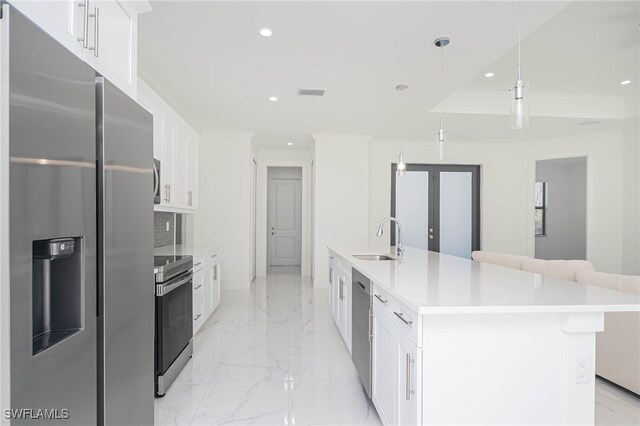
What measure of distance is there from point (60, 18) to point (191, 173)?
2715mm

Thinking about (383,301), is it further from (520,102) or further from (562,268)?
(562,268)

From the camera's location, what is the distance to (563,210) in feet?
25.5

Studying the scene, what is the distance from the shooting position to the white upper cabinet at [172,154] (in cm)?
266

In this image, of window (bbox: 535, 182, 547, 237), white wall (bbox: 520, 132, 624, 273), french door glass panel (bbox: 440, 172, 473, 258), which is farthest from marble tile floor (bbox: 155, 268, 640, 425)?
window (bbox: 535, 182, 547, 237)

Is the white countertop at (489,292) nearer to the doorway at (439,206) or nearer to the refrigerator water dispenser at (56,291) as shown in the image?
the refrigerator water dispenser at (56,291)

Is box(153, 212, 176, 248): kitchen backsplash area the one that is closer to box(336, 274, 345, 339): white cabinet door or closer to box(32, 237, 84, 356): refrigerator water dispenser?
box(336, 274, 345, 339): white cabinet door

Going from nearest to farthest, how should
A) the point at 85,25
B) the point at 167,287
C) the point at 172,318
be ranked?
the point at 85,25
the point at 167,287
the point at 172,318

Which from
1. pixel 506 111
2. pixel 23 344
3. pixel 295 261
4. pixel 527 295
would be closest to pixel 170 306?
pixel 23 344

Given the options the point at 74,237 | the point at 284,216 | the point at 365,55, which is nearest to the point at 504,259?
the point at 365,55

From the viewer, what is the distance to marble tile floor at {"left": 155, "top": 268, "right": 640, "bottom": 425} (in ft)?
6.47

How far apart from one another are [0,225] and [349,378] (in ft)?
7.59

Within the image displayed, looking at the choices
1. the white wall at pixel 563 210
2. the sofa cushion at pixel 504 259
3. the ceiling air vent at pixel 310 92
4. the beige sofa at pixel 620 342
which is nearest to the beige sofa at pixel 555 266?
the sofa cushion at pixel 504 259

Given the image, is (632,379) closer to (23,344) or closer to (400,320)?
(400,320)

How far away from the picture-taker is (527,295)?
1.38 meters
